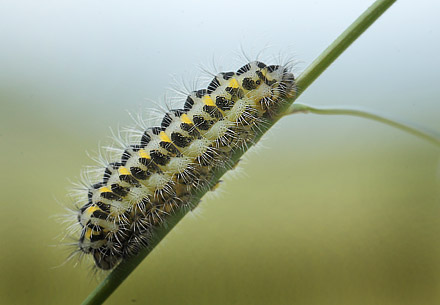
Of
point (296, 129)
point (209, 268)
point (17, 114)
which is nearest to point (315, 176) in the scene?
point (296, 129)

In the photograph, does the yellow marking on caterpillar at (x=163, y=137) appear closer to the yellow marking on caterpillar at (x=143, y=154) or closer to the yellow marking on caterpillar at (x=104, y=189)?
the yellow marking on caterpillar at (x=143, y=154)

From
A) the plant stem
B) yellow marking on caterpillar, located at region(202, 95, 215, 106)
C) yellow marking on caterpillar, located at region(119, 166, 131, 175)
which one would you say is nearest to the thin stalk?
the plant stem

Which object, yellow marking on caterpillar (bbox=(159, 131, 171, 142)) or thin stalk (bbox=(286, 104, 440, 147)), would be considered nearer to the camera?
thin stalk (bbox=(286, 104, 440, 147))

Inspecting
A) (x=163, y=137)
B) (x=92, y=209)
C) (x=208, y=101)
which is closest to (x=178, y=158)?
(x=163, y=137)

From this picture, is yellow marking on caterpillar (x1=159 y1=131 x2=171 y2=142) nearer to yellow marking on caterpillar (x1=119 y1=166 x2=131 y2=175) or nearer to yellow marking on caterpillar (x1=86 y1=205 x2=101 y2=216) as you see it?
yellow marking on caterpillar (x1=119 y1=166 x2=131 y2=175)

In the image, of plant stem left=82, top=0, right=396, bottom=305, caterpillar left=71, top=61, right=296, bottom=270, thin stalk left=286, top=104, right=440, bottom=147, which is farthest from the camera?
A: caterpillar left=71, top=61, right=296, bottom=270

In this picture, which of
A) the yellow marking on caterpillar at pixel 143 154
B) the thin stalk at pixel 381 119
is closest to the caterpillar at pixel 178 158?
the yellow marking on caterpillar at pixel 143 154

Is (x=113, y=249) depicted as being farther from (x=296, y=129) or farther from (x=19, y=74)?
(x=19, y=74)

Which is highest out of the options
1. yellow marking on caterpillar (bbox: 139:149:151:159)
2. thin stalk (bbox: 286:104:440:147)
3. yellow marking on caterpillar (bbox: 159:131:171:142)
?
thin stalk (bbox: 286:104:440:147)
